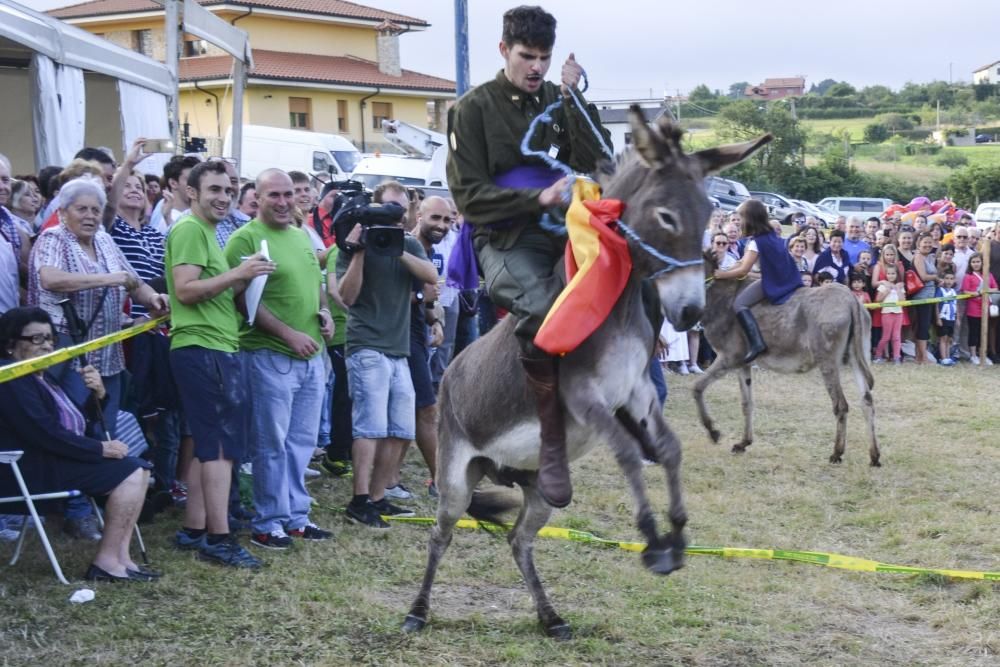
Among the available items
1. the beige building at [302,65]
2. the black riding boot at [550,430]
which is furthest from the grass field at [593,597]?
the beige building at [302,65]

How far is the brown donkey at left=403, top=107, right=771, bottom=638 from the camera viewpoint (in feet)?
15.3

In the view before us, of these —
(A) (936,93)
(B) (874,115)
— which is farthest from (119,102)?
(A) (936,93)

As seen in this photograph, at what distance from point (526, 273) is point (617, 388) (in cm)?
77

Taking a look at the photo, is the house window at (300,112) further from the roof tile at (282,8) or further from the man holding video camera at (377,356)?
the man holding video camera at (377,356)

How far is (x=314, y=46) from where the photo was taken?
157 ft

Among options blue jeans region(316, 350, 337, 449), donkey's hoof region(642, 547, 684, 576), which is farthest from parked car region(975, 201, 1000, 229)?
donkey's hoof region(642, 547, 684, 576)

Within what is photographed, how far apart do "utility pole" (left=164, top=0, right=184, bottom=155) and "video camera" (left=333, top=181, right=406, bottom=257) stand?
691 centimetres

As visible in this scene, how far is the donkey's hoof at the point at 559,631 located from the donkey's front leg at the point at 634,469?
112 centimetres

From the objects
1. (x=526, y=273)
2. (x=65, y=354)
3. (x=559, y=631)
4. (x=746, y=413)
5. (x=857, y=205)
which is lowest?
(x=857, y=205)

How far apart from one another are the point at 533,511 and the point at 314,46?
44.7 m

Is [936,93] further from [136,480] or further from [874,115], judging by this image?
[136,480]

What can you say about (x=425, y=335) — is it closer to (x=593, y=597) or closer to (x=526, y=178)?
(x=593, y=597)

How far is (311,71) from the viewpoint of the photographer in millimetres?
45344

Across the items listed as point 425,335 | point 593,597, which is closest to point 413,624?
point 593,597
